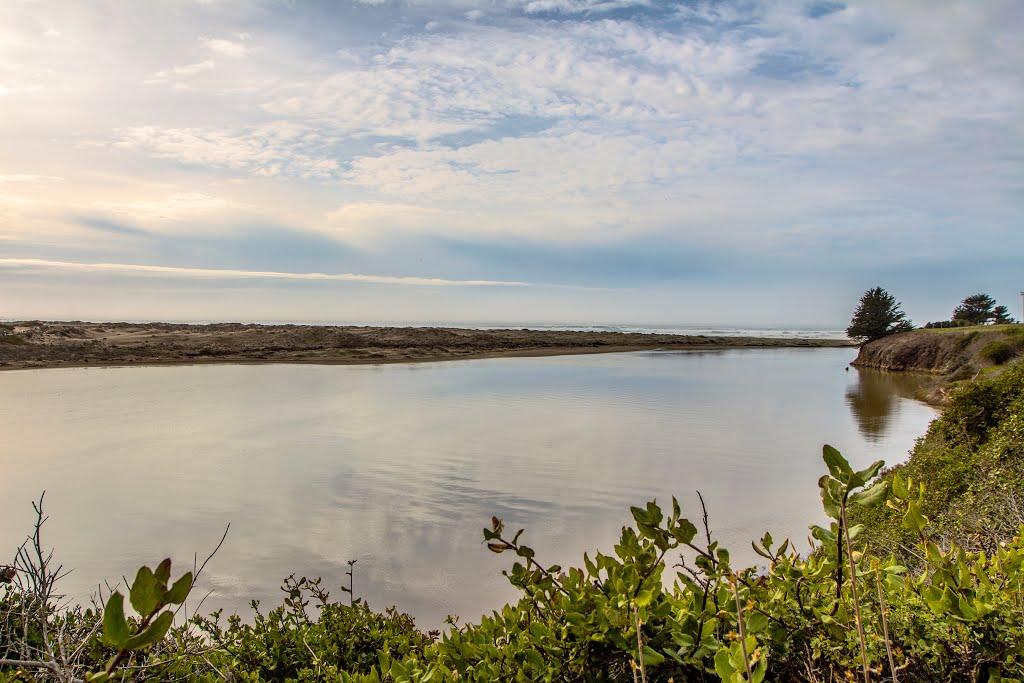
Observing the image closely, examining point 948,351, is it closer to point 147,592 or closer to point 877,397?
point 877,397

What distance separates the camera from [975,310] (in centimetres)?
3859

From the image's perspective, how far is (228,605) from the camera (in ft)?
17.0

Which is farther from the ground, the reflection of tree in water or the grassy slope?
the grassy slope

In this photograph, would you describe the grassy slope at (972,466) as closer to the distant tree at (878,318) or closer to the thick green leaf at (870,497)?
the thick green leaf at (870,497)

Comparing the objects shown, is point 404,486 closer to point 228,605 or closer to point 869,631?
point 228,605

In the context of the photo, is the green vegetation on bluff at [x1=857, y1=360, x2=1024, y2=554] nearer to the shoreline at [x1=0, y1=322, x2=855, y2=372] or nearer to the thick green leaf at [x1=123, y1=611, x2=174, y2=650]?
the thick green leaf at [x1=123, y1=611, x2=174, y2=650]

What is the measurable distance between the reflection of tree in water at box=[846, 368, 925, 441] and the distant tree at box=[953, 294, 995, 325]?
50.7 feet

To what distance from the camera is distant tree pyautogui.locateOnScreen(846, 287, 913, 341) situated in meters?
33.4

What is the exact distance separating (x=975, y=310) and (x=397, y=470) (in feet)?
143

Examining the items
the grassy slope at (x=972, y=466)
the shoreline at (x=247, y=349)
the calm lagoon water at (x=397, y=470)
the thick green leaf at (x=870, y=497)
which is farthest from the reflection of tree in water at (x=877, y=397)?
the shoreline at (x=247, y=349)

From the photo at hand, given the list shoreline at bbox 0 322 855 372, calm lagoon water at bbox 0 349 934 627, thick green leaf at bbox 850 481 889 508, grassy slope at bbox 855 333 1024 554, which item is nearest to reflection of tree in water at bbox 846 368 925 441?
calm lagoon water at bbox 0 349 934 627

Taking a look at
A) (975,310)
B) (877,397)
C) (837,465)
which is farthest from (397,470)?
(975,310)

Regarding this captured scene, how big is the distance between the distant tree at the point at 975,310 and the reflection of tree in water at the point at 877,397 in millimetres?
15453

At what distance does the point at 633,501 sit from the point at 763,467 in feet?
9.76
